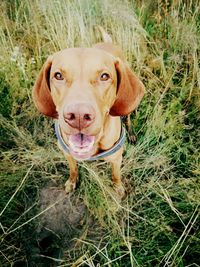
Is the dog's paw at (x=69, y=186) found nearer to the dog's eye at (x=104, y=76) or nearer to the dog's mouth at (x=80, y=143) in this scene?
the dog's mouth at (x=80, y=143)

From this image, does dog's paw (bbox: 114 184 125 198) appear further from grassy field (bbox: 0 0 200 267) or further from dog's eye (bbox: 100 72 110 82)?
dog's eye (bbox: 100 72 110 82)

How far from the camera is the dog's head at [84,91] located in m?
2.30

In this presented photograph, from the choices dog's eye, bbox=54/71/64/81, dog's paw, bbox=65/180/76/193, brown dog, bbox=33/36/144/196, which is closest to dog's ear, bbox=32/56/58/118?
brown dog, bbox=33/36/144/196

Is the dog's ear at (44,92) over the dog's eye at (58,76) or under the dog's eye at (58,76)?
under

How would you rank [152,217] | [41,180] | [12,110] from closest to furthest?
[152,217], [41,180], [12,110]

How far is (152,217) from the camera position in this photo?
315 cm

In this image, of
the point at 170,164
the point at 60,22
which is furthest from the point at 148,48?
the point at 170,164

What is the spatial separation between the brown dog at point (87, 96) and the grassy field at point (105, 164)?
0.44m

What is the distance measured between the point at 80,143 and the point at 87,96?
358 millimetres

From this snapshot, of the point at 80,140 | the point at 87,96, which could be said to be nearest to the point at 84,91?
the point at 87,96

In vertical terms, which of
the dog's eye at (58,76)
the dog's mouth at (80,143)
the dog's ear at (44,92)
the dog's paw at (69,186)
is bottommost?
the dog's paw at (69,186)

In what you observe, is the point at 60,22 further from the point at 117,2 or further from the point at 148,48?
the point at 148,48

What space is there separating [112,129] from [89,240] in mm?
854

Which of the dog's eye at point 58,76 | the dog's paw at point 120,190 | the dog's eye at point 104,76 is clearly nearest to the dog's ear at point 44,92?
the dog's eye at point 58,76
